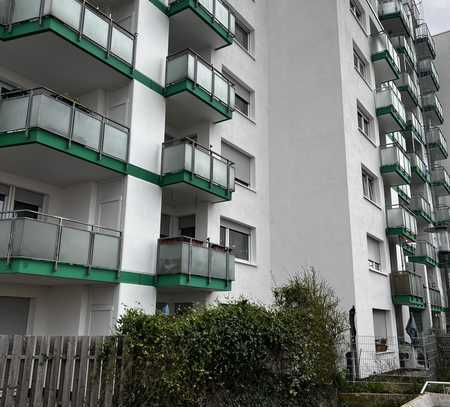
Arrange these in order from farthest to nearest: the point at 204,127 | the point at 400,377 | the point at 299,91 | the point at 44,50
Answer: the point at 299,91 < the point at 204,127 < the point at 400,377 < the point at 44,50

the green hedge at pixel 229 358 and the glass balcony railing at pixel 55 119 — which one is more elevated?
the glass balcony railing at pixel 55 119

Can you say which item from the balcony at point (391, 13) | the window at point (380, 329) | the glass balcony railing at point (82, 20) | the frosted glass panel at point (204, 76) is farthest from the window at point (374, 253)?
the balcony at point (391, 13)

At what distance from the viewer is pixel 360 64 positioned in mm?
22359

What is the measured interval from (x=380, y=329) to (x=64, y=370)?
1537 centimetres

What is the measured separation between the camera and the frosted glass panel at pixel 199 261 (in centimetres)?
1271

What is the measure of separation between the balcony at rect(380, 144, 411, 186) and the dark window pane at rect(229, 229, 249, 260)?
843 cm

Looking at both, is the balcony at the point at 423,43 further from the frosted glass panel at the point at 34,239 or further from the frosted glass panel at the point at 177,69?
the frosted glass panel at the point at 34,239

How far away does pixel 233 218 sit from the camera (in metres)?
16.6

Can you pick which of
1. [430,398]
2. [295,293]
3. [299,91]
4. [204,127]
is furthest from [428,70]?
[430,398]

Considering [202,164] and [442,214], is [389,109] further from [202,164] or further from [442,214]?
[442,214]

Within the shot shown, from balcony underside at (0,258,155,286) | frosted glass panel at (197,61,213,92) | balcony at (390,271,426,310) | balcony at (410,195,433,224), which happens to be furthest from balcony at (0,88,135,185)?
balcony at (410,195,433,224)

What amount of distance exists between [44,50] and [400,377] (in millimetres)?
13914

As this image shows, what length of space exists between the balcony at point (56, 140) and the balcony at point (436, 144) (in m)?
26.5

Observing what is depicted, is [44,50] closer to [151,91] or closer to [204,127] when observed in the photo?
[151,91]
